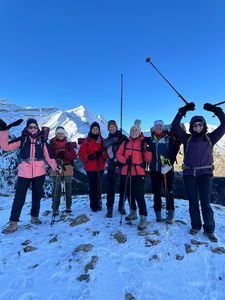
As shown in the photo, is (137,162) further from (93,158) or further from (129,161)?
(93,158)

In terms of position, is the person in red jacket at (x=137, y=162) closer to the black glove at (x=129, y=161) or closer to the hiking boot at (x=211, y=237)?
the black glove at (x=129, y=161)

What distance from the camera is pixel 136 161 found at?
16.8 feet

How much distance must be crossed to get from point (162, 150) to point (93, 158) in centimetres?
260

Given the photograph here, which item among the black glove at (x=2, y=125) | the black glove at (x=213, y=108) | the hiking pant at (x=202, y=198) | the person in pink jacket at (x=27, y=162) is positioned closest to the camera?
the hiking pant at (x=202, y=198)

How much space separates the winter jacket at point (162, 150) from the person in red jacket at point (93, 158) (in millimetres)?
1924

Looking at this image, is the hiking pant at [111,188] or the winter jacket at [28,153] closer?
the winter jacket at [28,153]

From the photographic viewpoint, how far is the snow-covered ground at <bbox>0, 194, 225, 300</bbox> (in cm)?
276

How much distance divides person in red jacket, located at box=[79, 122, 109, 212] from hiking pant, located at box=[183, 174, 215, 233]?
3144 millimetres

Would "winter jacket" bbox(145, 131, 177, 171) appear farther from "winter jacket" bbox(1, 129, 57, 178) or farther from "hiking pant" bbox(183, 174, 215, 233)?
"winter jacket" bbox(1, 129, 57, 178)

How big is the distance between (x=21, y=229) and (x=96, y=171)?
126 inches

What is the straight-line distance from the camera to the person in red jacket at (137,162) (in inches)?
197

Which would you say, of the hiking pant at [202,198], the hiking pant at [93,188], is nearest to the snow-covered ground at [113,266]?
the hiking pant at [202,198]

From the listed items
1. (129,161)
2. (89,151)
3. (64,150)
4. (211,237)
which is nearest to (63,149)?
(64,150)

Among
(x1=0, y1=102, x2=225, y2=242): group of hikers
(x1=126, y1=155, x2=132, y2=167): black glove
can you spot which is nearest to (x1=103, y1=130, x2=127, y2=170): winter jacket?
(x1=0, y1=102, x2=225, y2=242): group of hikers
